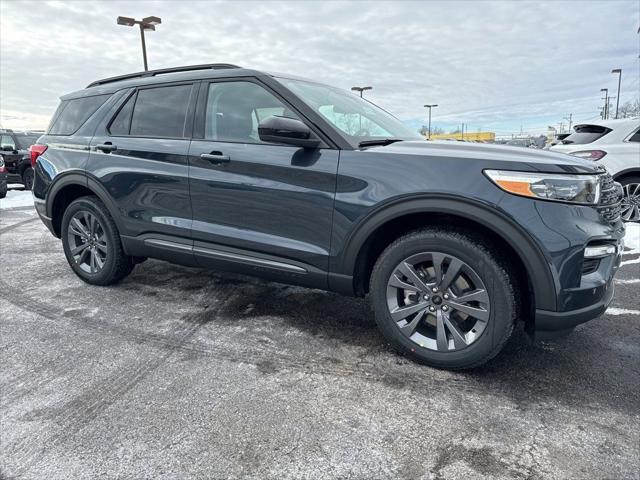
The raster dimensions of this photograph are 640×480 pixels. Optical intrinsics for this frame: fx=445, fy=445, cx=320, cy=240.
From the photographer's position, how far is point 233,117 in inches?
128

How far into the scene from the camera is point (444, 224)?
2625 millimetres

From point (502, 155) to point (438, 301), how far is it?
0.89 metres

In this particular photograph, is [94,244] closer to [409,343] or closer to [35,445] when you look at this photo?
[35,445]

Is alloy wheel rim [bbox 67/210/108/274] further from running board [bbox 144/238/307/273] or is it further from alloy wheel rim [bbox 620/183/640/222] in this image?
alloy wheel rim [bbox 620/183/640/222]

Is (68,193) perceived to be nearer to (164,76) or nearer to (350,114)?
(164,76)

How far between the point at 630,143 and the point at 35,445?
8.13m

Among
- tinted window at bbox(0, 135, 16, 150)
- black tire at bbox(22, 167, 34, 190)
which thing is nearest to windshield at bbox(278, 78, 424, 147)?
black tire at bbox(22, 167, 34, 190)

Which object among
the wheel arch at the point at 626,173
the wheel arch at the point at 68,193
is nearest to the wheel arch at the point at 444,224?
the wheel arch at the point at 68,193

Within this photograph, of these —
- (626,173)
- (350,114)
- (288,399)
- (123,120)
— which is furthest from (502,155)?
(626,173)

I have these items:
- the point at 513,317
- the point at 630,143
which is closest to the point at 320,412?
the point at 513,317

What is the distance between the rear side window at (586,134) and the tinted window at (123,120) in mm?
6779

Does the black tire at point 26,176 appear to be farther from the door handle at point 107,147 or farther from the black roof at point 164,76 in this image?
the door handle at point 107,147

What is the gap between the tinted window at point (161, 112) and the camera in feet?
11.4

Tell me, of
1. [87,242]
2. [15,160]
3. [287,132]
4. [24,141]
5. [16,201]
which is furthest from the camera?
[24,141]
